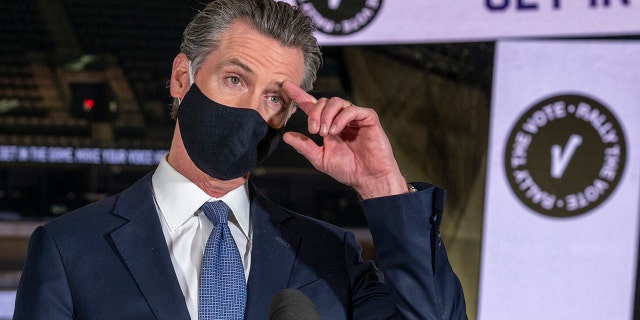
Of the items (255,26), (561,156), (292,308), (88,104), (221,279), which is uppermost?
(255,26)

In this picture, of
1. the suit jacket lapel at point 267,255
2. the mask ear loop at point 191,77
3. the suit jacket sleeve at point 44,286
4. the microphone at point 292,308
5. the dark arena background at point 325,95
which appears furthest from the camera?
the dark arena background at point 325,95

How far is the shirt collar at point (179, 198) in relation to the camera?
1096 mm

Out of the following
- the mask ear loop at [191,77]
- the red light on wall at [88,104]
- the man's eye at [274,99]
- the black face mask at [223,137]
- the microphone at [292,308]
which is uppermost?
the mask ear loop at [191,77]

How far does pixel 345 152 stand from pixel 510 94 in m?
1.73

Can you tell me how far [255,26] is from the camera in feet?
3.74

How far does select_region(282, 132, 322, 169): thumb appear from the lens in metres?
1.02

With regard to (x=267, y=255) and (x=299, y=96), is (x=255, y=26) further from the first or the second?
(x=267, y=255)

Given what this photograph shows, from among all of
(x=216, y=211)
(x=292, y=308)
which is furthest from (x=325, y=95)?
(x=292, y=308)

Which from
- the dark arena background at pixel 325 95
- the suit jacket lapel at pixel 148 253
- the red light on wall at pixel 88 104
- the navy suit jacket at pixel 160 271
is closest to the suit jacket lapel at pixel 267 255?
the navy suit jacket at pixel 160 271

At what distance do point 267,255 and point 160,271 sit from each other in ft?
0.55

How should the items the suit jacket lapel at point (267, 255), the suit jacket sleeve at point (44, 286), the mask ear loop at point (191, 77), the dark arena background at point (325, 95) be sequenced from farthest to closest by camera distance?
the dark arena background at point (325, 95), the mask ear loop at point (191, 77), the suit jacket lapel at point (267, 255), the suit jacket sleeve at point (44, 286)

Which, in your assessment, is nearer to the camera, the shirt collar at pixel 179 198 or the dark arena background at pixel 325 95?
the shirt collar at pixel 179 198

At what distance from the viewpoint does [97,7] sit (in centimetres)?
269

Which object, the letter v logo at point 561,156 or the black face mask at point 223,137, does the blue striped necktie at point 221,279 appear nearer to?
the black face mask at point 223,137
